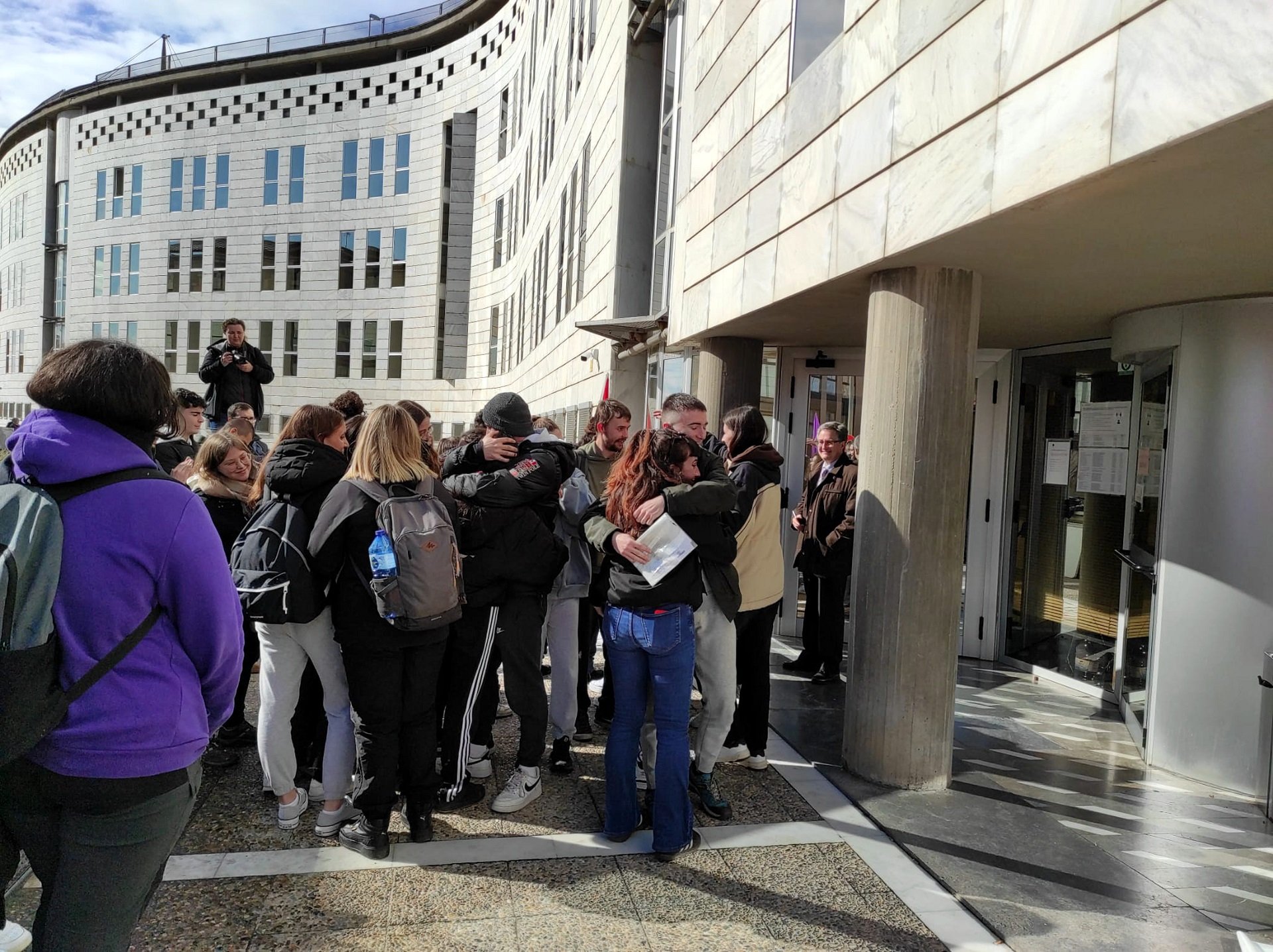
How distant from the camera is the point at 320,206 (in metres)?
38.1

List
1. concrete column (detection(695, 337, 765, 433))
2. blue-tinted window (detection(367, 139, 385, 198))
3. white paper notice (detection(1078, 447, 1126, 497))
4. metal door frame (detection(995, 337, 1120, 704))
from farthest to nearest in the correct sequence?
blue-tinted window (detection(367, 139, 385, 198)) < concrete column (detection(695, 337, 765, 433)) < metal door frame (detection(995, 337, 1120, 704)) < white paper notice (detection(1078, 447, 1126, 497))

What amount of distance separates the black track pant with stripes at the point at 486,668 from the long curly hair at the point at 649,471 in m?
0.83

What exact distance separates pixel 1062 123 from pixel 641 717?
286 cm

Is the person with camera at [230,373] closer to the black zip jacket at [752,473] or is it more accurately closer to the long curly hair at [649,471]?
the black zip jacket at [752,473]

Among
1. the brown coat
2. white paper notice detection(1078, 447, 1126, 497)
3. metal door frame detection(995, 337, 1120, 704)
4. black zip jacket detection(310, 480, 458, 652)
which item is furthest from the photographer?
metal door frame detection(995, 337, 1120, 704)

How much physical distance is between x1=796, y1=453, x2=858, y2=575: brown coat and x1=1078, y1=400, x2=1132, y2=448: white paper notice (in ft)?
5.85

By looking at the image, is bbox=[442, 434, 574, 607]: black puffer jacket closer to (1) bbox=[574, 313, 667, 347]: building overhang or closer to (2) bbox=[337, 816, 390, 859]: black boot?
(2) bbox=[337, 816, 390, 859]: black boot

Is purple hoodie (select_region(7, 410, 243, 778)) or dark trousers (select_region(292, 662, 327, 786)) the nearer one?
purple hoodie (select_region(7, 410, 243, 778))

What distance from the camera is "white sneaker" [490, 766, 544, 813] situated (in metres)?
4.10

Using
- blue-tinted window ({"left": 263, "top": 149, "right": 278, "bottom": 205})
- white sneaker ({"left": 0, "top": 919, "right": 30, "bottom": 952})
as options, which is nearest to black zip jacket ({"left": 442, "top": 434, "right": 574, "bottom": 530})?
white sneaker ({"left": 0, "top": 919, "right": 30, "bottom": 952})

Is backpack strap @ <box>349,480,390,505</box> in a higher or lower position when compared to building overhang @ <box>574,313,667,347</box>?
lower

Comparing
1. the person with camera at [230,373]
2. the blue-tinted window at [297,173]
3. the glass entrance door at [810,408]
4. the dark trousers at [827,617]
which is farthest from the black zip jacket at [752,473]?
the blue-tinted window at [297,173]

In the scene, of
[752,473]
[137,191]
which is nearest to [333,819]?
[752,473]

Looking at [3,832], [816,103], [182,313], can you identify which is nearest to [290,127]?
[182,313]
